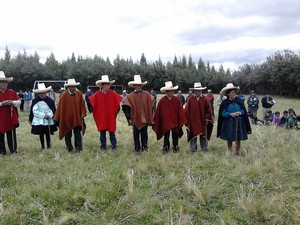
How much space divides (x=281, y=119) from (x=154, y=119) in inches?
359

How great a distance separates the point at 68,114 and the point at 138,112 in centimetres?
194

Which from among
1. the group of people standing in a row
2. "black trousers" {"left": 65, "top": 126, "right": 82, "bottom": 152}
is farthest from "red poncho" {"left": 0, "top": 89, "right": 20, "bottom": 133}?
"black trousers" {"left": 65, "top": 126, "right": 82, "bottom": 152}

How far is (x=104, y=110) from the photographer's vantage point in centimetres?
965

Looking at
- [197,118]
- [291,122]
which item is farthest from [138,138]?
[291,122]

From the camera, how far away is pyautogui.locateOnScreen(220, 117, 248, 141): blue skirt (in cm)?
877

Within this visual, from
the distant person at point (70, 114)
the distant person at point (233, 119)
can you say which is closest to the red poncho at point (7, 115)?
the distant person at point (70, 114)

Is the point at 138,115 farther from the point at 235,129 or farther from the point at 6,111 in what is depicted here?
the point at 6,111

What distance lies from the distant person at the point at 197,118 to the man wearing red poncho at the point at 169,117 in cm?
22

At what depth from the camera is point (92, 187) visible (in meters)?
6.17

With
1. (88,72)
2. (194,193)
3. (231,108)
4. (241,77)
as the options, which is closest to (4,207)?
(194,193)

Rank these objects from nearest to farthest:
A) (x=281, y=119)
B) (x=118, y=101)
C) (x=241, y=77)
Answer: (x=118, y=101) → (x=281, y=119) → (x=241, y=77)

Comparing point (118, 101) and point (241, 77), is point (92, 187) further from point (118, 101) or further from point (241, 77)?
point (241, 77)

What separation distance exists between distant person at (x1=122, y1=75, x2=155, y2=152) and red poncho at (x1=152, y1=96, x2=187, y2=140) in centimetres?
23

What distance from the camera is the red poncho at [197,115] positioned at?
9.16 meters
